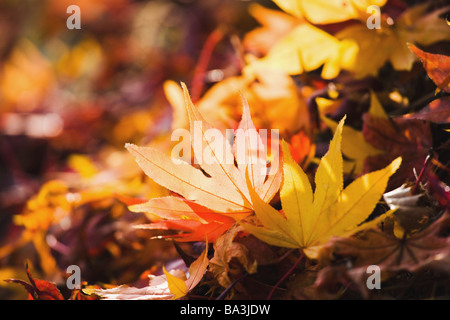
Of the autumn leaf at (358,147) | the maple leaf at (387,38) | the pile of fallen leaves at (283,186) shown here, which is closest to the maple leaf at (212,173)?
the pile of fallen leaves at (283,186)

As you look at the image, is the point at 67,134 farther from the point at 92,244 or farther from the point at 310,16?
the point at 310,16

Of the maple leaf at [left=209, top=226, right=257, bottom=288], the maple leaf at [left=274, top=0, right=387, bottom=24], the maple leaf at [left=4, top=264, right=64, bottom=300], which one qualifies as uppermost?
the maple leaf at [left=274, top=0, right=387, bottom=24]

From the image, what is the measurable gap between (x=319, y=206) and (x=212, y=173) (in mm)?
97

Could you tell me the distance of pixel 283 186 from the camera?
357mm

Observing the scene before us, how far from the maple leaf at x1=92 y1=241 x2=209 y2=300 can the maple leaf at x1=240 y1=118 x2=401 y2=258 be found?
0.19 feet

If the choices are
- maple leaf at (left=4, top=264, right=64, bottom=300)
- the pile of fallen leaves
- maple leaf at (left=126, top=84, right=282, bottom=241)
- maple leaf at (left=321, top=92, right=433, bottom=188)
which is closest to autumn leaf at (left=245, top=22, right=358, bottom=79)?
the pile of fallen leaves

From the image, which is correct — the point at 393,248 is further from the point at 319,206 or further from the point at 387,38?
the point at 387,38

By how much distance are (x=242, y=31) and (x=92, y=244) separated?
76 cm

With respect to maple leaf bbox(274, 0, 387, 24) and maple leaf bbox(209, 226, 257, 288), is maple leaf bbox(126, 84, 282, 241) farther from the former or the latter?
maple leaf bbox(274, 0, 387, 24)

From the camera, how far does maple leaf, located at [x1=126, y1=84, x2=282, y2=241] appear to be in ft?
1.20

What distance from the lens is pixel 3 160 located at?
3.98 ft

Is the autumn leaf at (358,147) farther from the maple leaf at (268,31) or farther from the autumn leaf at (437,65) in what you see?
the maple leaf at (268,31)

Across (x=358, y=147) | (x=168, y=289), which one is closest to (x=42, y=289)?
(x=168, y=289)

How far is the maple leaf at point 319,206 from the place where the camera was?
329 mm
